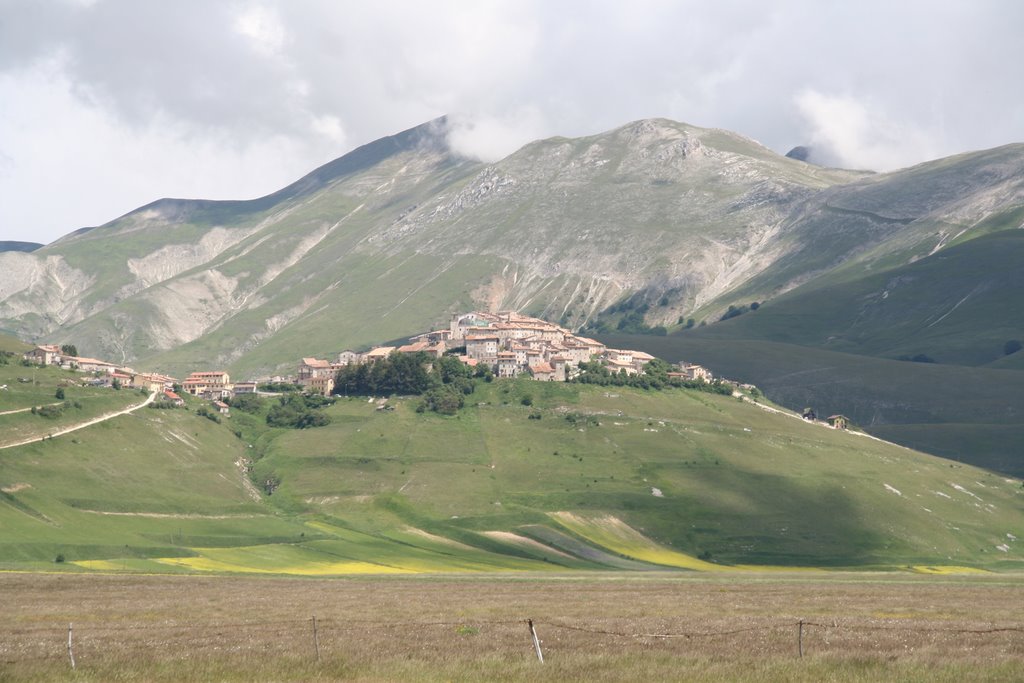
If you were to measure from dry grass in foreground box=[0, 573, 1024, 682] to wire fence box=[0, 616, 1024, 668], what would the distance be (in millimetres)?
106

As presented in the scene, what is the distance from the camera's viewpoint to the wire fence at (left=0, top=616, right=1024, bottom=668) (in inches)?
1859

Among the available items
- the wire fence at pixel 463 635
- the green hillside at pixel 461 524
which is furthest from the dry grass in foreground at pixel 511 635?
the green hillside at pixel 461 524

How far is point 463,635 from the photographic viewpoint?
52188 mm

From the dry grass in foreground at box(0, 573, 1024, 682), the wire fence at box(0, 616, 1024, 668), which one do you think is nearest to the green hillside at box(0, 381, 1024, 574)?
the dry grass in foreground at box(0, 573, 1024, 682)

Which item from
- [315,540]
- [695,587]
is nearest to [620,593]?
[695,587]

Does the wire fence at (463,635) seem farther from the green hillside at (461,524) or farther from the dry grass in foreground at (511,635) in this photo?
the green hillside at (461,524)

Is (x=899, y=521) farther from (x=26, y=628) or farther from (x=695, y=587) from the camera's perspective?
(x=26, y=628)

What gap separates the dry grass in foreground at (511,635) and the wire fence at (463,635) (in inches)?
4.2

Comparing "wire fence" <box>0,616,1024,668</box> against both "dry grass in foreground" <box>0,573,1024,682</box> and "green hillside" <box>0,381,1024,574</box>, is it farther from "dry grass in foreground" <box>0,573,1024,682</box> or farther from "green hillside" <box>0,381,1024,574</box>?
"green hillside" <box>0,381,1024,574</box>

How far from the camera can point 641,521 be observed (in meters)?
182

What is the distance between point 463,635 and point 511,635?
211cm

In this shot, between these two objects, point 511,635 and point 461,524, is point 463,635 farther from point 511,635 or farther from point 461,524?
point 461,524

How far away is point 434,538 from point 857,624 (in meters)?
120

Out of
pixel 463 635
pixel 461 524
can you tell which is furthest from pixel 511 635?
pixel 461 524
